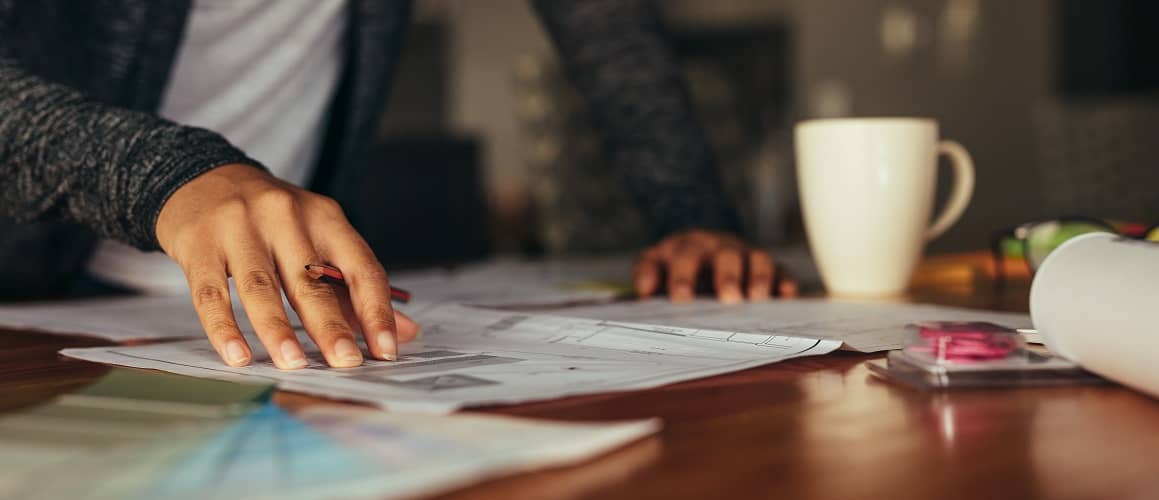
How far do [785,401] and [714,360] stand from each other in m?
0.09

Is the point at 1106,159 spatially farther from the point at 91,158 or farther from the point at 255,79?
the point at 91,158

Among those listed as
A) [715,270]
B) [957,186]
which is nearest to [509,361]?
[715,270]

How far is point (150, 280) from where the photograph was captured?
109cm

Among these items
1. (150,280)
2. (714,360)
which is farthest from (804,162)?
(150,280)

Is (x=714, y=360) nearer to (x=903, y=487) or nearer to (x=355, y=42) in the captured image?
(x=903, y=487)

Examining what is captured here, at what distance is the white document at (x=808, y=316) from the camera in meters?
0.62

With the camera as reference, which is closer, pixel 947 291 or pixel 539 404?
pixel 539 404

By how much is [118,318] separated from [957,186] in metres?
0.72

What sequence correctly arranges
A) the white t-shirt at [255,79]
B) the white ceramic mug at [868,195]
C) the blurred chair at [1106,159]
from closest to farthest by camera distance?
the white ceramic mug at [868,195]
the white t-shirt at [255,79]
the blurred chair at [1106,159]

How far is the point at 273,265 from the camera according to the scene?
575 millimetres

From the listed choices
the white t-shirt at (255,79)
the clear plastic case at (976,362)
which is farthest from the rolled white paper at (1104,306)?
the white t-shirt at (255,79)

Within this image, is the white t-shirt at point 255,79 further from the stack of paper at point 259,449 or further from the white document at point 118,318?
the stack of paper at point 259,449

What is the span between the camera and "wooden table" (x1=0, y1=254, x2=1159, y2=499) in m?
0.30

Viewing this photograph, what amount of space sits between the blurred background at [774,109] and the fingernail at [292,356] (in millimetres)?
945
